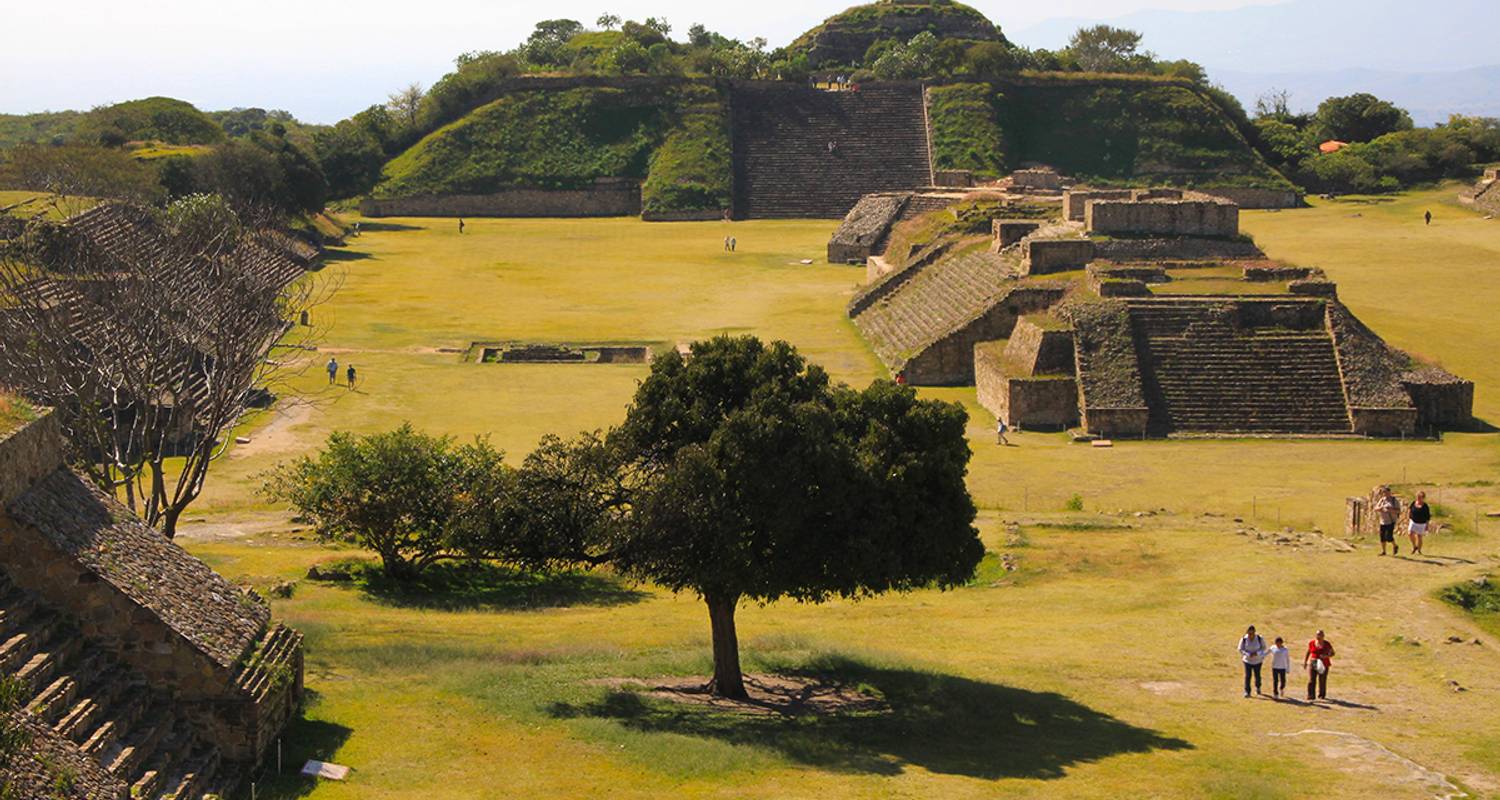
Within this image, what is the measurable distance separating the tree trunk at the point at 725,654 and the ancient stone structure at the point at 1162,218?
123ft

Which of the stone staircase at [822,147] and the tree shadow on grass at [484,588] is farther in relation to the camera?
the stone staircase at [822,147]

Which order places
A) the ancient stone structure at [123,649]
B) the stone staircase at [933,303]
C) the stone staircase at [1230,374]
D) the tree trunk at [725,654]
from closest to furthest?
the ancient stone structure at [123,649] < the tree trunk at [725,654] < the stone staircase at [1230,374] < the stone staircase at [933,303]

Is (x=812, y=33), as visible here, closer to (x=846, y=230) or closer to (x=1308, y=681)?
(x=846, y=230)

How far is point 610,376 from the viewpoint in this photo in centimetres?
4741

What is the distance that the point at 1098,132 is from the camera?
97.4m

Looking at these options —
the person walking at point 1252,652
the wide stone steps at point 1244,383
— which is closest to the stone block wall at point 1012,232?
the wide stone steps at point 1244,383

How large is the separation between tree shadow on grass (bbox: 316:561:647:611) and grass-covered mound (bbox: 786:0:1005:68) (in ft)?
322

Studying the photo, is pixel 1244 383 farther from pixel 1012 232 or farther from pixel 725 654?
pixel 725 654

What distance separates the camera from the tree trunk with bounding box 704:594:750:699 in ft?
67.2

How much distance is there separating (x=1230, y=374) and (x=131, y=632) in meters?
31.6

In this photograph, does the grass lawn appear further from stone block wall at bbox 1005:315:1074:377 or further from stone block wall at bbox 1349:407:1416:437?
stone block wall at bbox 1005:315:1074:377

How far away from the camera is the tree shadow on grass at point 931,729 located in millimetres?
18438

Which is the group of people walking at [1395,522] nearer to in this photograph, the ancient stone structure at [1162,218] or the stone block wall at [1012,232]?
the ancient stone structure at [1162,218]

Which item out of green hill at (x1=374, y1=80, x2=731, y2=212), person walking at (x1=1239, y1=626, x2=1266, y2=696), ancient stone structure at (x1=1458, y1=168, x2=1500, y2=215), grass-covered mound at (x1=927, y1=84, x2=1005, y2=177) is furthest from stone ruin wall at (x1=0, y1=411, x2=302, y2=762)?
grass-covered mound at (x1=927, y1=84, x2=1005, y2=177)
